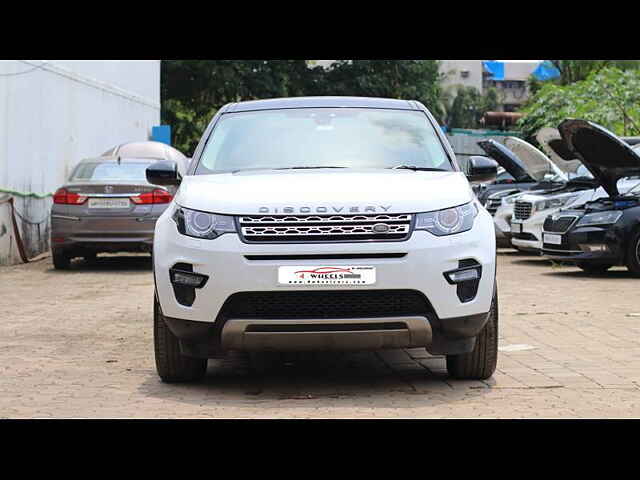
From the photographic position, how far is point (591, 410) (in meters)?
6.31

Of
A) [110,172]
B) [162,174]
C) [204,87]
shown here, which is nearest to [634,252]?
[110,172]

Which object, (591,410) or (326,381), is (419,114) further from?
(591,410)

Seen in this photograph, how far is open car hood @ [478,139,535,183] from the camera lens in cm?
2012

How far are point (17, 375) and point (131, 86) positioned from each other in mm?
24833

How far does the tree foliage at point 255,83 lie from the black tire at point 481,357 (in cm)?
4105

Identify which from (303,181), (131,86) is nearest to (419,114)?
(303,181)

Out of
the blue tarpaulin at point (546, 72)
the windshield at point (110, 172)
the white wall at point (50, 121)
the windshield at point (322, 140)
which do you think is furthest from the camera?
the blue tarpaulin at point (546, 72)

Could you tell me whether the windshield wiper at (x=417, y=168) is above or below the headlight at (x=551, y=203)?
above

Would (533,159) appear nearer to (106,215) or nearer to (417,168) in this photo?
(106,215)

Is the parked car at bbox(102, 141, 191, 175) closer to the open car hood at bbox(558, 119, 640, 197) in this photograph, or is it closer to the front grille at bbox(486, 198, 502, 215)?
the front grille at bbox(486, 198, 502, 215)

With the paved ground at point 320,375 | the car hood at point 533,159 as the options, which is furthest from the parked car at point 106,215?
the car hood at point 533,159

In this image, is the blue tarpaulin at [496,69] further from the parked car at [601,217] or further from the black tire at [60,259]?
the black tire at [60,259]

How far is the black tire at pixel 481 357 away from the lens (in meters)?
7.04
